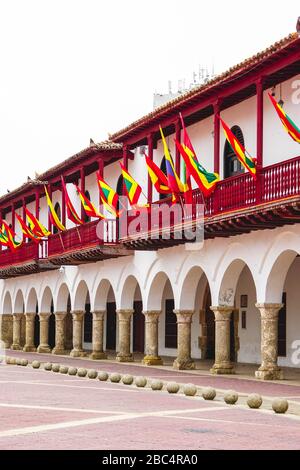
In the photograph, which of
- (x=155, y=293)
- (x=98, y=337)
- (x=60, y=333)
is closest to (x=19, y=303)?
(x=60, y=333)

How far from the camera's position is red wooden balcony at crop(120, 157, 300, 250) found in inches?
805

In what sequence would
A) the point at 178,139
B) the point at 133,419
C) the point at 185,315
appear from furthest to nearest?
the point at 185,315, the point at 178,139, the point at 133,419

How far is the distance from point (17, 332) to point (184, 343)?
19056mm

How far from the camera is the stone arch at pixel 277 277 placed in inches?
901

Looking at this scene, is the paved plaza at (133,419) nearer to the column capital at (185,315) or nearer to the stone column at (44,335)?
the column capital at (185,315)

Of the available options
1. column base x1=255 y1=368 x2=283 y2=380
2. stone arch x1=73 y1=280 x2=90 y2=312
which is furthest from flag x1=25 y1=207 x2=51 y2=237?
column base x1=255 y1=368 x2=283 y2=380

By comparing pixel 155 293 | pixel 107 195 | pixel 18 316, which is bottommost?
pixel 18 316

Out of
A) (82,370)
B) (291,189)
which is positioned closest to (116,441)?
(291,189)

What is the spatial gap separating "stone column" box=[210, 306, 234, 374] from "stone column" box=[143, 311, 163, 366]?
4279 mm

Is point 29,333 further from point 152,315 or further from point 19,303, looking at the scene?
point 152,315

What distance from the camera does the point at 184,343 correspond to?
27.6 metres

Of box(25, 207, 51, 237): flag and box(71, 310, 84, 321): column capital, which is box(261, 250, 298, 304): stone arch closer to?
box(71, 310, 84, 321): column capital
